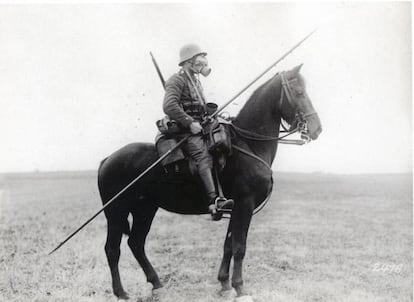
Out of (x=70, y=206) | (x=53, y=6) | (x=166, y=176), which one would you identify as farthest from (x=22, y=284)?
(x=70, y=206)

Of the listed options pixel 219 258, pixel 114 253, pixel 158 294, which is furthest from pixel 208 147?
pixel 219 258

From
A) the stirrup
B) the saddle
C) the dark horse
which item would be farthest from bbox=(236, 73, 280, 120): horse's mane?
the stirrup

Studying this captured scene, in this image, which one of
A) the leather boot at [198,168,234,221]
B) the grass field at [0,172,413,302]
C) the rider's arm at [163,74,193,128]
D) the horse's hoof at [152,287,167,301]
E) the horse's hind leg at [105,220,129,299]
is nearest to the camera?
the leather boot at [198,168,234,221]

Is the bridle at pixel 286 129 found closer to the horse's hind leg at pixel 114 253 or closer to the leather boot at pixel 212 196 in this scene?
the leather boot at pixel 212 196

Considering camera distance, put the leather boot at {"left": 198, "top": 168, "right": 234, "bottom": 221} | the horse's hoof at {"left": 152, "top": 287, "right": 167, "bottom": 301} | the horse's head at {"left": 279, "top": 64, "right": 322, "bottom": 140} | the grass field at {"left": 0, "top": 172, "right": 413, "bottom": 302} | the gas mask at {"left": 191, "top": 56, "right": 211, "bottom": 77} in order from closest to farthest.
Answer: the leather boot at {"left": 198, "top": 168, "right": 234, "bottom": 221}
the horse's head at {"left": 279, "top": 64, "right": 322, "bottom": 140}
the gas mask at {"left": 191, "top": 56, "right": 211, "bottom": 77}
the horse's hoof at {"left": 152, "top": 287, "right": 167, "bottom": 301}
the grass field at {"left": 0, "top": 172, "right": 413, "bottom": 302}

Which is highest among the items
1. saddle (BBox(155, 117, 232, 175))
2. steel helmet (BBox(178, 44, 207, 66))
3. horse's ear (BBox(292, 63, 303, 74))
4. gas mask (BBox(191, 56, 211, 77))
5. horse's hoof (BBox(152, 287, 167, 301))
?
steel helmet (BBox(178, 44, 207, 66))

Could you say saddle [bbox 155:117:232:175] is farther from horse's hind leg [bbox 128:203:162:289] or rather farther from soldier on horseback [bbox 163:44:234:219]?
horse's hind leg [bbox 128:203:162:289]

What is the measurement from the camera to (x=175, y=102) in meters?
5.54

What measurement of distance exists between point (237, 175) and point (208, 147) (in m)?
0.56

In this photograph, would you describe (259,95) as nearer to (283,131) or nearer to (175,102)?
(283,131)

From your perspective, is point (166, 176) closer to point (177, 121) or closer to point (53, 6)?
point (177, 121)

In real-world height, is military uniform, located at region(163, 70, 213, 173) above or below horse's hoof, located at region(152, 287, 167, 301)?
above

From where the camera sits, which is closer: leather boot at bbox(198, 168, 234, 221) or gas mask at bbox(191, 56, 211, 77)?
leather boot at bbox(198, 168, 234, 221)

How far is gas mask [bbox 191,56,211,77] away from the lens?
227 inches
